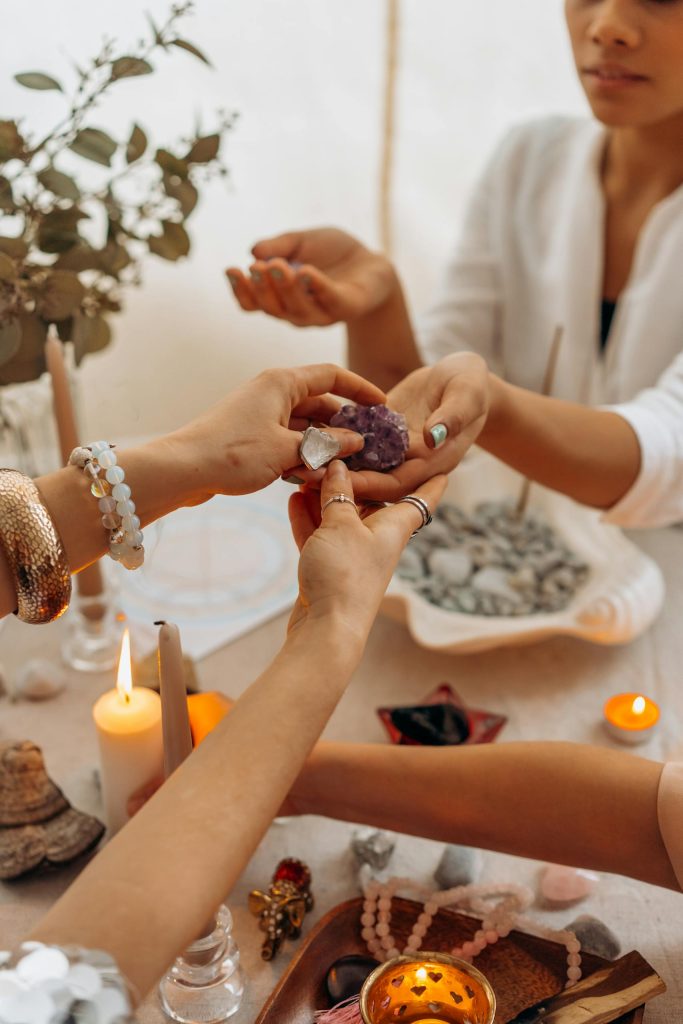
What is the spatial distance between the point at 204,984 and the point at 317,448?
37 cm

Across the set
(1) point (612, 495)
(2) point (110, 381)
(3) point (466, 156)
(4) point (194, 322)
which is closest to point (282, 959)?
(1) point (612, 495)

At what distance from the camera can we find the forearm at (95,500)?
2.15 feet

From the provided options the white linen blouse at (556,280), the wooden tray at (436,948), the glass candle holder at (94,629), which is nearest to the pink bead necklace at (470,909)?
the wooden tray at (436,948)

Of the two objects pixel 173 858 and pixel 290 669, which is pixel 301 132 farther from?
pixel 173 858

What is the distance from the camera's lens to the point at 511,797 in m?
0.69

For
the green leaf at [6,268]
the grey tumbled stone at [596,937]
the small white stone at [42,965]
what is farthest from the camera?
the green leaf at [6,268]

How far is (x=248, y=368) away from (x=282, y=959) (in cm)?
99

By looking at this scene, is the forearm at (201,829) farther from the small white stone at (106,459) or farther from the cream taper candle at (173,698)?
the small white stone at (106,459)

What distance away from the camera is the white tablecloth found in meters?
0.71

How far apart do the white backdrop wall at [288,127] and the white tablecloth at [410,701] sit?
466 mm

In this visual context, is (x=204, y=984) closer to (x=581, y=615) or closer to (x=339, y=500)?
(x=339, y=500)

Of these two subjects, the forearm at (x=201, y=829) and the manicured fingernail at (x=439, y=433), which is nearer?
the forearm at (x=201, y=829)

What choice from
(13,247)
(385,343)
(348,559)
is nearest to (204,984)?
(348,559)

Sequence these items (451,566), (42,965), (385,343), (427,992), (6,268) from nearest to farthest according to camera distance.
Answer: (42,965) < (427,992) < (6,268) < (451,566) < (385,343)
